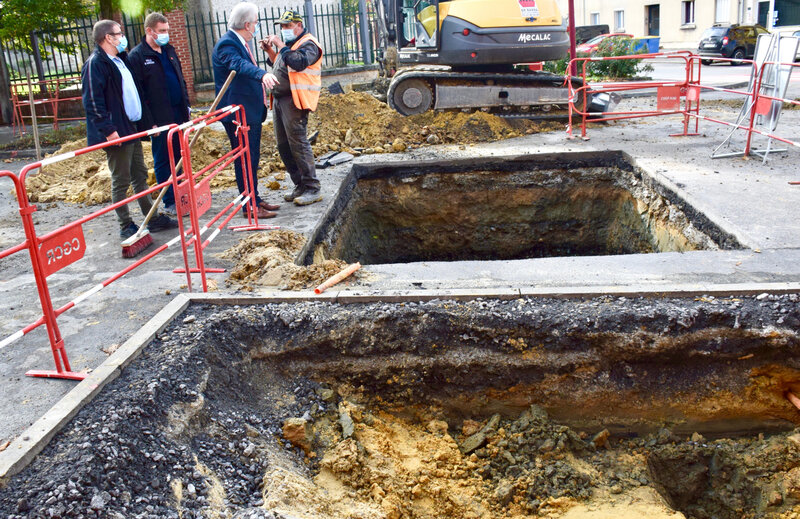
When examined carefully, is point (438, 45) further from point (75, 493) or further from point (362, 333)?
point (75, 493)

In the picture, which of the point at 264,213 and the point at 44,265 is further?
the point at 264,213

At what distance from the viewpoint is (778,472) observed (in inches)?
164

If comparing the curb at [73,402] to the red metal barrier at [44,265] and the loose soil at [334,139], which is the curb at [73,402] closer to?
the red metal barrier at [44,265]

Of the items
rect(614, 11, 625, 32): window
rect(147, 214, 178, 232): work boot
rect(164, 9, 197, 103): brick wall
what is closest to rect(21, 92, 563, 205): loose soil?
rect(147, 214, 178, 232): work boot

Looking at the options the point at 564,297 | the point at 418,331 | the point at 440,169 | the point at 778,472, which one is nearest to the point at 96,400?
the point at 418,331

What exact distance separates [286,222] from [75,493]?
13.7 ft

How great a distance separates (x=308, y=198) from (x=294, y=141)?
2.20 ft

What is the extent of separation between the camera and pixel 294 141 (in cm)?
715

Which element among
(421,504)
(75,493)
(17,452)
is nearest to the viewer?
(75,493)

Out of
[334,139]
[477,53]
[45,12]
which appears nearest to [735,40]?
[477,53]

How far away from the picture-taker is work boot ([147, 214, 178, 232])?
21.2ft

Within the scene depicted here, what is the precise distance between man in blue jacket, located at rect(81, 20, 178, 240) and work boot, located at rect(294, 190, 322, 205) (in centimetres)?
167

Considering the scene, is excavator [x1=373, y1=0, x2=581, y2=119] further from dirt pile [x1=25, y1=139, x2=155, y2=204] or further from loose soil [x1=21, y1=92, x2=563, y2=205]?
dirt pile [x1=25, y1=139, x2=155, y2=204]

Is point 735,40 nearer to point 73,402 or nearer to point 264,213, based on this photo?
point 264,213
